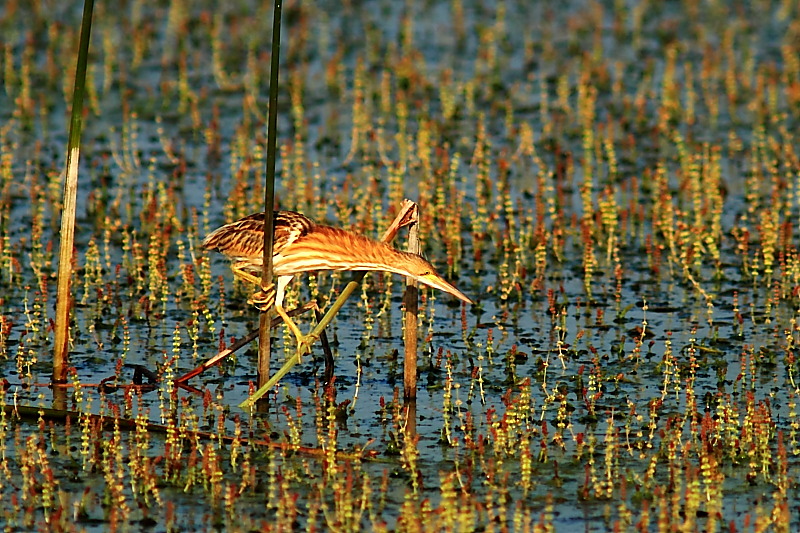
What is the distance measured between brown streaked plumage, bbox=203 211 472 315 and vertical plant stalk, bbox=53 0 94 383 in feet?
3.42

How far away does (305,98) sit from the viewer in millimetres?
19625

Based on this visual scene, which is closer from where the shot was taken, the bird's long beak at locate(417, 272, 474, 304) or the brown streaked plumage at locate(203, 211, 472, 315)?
the bird's long beak at locate(417, 272, 474, 304)

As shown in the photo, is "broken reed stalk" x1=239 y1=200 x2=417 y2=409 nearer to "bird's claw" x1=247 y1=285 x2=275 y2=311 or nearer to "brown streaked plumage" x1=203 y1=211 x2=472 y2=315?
"brown streaked plumage" x1=203 y1=211 x2=472 y2=315

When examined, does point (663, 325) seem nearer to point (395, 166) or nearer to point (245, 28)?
point (395, 166)

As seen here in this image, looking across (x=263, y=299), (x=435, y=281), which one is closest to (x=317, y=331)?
(x=263, y=299)

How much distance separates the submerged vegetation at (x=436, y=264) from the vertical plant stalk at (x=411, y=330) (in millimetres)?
189

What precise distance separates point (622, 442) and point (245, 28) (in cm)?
1435

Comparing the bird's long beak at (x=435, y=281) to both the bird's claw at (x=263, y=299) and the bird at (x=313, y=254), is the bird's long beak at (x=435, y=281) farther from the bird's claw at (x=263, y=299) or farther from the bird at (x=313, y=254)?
the bird's claw at (x=263, y=299)

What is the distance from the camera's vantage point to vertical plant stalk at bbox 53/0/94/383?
10.1 meters

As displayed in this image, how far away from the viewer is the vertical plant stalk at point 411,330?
408 inches

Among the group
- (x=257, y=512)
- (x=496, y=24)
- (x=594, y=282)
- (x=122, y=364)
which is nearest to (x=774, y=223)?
(x=594, y=282)

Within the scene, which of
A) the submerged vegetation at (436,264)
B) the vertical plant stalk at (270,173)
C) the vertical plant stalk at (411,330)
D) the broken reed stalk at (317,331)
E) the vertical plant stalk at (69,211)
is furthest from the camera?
the vertical plant stalk at (411,330)

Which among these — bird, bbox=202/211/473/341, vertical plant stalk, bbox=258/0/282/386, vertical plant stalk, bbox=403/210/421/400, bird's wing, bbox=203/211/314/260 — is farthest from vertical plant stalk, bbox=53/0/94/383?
vertical plant stalk, bbox=403/210/421/400

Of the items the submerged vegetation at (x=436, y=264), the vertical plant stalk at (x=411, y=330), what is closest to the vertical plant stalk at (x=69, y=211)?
the submerged vegetation at (x=436, y=264)
